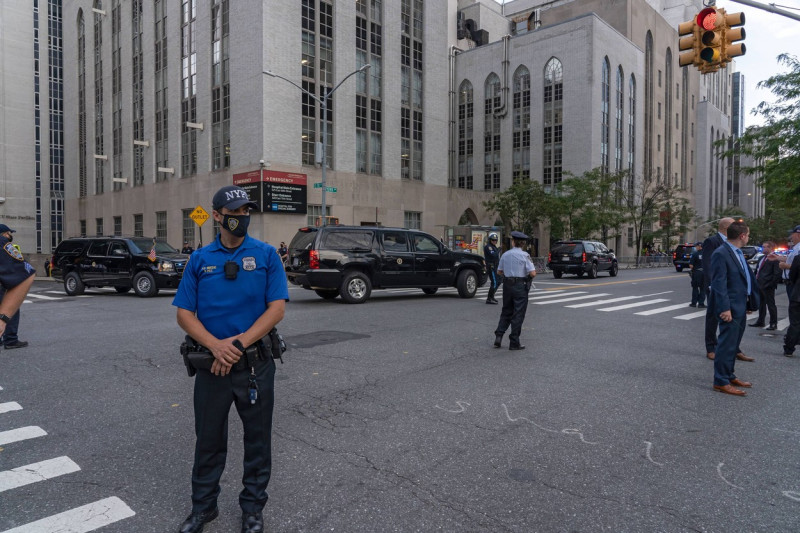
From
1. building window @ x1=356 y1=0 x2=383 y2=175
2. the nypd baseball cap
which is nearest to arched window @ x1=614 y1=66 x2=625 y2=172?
building window @ x1=356 y1=0 x2=383 y2=175

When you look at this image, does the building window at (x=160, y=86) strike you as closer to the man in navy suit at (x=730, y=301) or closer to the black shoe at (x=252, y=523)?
the man in navy suit at (x=730, y=301)

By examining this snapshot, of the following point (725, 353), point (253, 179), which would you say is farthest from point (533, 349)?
point (253, 179)

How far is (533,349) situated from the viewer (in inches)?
334

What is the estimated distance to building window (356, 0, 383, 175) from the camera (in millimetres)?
37750

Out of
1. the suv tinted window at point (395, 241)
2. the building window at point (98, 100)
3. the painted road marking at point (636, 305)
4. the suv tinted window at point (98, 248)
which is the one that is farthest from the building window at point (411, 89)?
the building window at point (98, 100)

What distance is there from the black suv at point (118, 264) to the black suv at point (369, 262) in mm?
4489

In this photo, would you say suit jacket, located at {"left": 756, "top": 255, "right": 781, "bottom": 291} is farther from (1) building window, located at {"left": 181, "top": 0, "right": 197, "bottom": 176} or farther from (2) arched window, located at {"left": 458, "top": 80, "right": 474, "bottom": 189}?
(2) arched window, located at {"left": 458, "top": 80, "right": 474, "bottom": 189}

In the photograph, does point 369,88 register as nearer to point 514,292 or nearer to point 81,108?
point 81,108

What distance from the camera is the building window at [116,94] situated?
45156mm

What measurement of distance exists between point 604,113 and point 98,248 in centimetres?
5376

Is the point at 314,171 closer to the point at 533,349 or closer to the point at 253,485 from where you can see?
the point at 533,349

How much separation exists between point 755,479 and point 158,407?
518cm

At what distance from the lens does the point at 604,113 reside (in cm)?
5781

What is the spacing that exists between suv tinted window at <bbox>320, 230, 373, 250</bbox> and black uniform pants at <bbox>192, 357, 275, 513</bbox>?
35.5 feet
